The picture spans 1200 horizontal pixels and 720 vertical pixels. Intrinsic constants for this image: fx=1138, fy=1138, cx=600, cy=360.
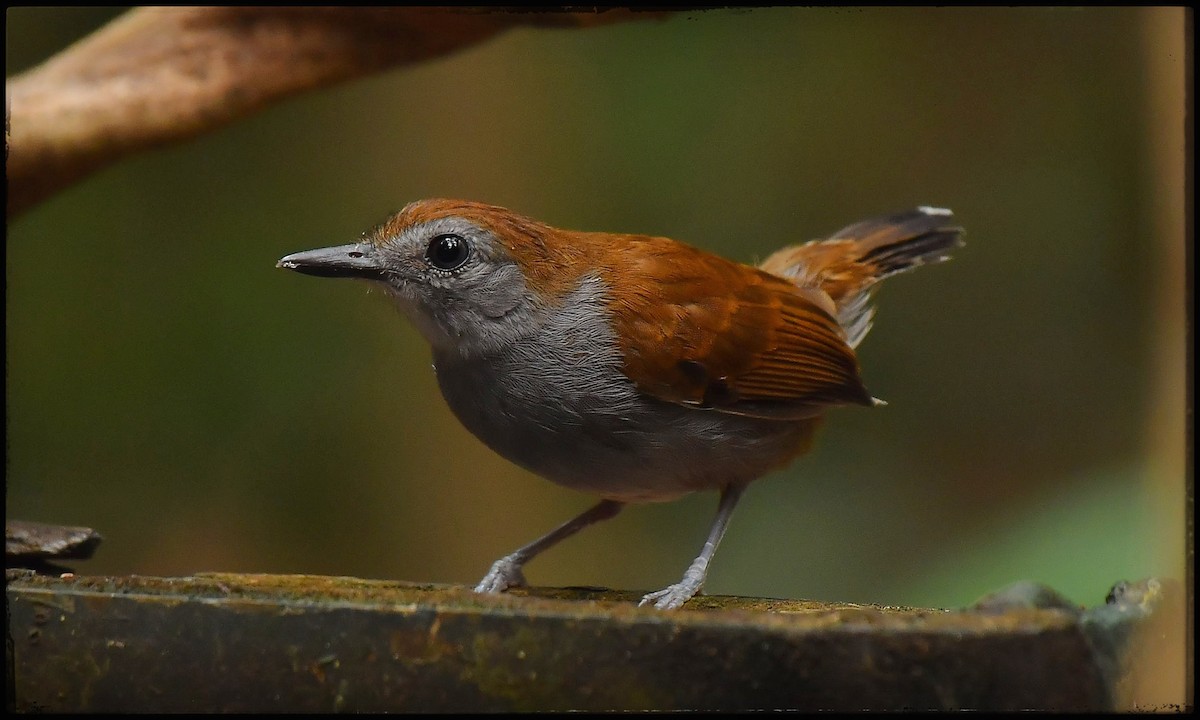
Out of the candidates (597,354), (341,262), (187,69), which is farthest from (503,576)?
(187,69)

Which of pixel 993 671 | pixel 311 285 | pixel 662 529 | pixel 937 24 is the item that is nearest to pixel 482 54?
pixel 311 285

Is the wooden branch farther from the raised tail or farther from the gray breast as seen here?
the gray breast

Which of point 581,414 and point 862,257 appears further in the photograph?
point 862,257

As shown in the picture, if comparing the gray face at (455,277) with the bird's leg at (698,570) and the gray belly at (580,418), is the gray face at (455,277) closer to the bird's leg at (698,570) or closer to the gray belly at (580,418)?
the gray belly at (580,418)

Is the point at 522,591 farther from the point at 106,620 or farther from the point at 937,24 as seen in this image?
the point at 937,24

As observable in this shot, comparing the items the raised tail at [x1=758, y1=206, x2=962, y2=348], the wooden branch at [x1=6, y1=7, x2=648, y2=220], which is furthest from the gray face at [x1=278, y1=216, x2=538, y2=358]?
the raised tail at [x1=758, y1=206, x2=962, y2=348]

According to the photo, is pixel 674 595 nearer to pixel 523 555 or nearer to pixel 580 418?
pixel 580 418

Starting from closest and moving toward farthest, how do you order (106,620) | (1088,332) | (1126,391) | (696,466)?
1. (106,620)
2. (696,466)
3. (1126,391)
4. (1088,332)

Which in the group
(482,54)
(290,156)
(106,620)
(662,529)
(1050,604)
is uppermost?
(482,54)
